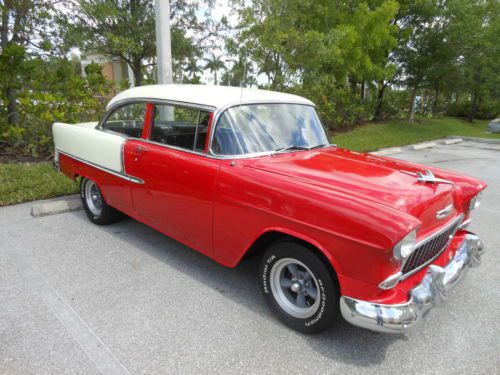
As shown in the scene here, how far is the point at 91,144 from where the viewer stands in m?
4.06

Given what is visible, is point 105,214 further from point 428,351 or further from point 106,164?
point 428,351

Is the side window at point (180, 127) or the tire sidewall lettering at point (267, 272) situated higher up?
the side window at point (180, 127)

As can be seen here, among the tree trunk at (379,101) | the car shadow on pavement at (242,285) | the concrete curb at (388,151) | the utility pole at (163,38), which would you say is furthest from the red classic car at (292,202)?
the tree trunk at (379,101)

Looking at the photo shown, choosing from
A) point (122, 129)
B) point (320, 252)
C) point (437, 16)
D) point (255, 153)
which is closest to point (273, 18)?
point (122, 129)

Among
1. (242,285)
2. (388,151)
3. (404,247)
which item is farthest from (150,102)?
(388,151)

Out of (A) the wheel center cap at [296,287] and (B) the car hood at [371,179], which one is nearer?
(B) the car hood at [371,179]

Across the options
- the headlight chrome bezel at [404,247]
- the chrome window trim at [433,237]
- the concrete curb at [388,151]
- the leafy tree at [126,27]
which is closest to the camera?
the headlight chrome bezel at [404,247]

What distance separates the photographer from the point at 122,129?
12.9ft

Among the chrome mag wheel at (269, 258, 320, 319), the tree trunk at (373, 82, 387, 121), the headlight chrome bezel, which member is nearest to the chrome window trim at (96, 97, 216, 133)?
the chrome mag wheel at (269, 258, 320, 319)

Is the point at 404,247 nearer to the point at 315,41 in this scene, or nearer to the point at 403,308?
the point at 403,308

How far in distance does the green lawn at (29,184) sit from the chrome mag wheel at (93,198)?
0.99m

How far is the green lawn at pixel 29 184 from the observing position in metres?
4.98

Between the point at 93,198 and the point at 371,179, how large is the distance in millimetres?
3405

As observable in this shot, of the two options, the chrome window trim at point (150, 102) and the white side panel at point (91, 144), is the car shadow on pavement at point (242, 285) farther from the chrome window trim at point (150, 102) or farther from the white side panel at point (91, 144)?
the chrome window trim at point (150, 102)
